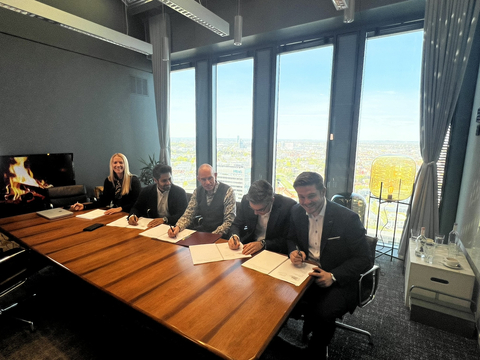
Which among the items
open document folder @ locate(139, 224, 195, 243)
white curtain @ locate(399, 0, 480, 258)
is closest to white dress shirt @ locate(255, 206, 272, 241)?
open document folder @ locate(139, 224, 195, 243)

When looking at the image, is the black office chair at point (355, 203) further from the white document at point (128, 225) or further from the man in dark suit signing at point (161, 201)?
the white document at point (128, 225)

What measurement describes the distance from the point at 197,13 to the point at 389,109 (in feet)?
9.57

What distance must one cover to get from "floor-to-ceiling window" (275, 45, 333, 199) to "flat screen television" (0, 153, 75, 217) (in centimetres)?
369

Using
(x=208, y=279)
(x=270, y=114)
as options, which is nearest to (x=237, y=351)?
(x=208, y=279)

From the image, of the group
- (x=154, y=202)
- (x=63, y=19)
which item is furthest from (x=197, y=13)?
(x=154, y=202)

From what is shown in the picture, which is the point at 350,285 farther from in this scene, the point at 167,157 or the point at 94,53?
the point at 94,53

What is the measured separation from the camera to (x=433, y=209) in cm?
308

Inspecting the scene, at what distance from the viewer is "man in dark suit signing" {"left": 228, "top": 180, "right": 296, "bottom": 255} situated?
6.56 feet

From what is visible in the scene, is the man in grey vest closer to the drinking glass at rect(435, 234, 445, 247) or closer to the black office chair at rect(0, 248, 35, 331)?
the black office chair at rect(0, 248, 35, 331)

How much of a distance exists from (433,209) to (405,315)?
1.44m

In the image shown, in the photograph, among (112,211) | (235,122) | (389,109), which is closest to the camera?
(112,211)

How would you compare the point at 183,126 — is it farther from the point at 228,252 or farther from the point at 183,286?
the point at 183,286

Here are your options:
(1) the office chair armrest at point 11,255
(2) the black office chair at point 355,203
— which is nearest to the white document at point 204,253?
(1) the office chair armrest at point 11,255

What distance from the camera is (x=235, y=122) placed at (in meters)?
4.98
